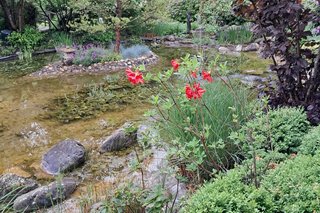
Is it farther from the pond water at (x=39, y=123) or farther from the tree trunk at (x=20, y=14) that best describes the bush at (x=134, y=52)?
the tree trunk at (x=20, y=14)

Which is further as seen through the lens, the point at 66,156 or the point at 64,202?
the point at 66,156

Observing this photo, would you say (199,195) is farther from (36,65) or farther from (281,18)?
(36,65)

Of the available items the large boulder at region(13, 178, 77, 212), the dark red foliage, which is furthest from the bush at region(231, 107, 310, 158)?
the large boulder at region(13, 178, 77, 212)

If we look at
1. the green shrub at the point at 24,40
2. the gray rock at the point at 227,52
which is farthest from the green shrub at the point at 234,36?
the green shrub at the point at 24,40

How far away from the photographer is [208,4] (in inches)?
433

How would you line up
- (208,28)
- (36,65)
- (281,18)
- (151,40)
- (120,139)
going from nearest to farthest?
(281,18)
(120,139)
(36,65)
(208,28)
(151,40)

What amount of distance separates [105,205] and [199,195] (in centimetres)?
69

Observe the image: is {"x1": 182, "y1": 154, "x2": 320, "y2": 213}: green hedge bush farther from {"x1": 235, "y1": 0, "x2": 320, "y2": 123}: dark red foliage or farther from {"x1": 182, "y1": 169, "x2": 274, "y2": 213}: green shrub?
{"x1": 235, "y1": 0, "x2": 320, "y2": 123}: dark red foliage

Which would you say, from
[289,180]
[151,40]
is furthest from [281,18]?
[151,40]

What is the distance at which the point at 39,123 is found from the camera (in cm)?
481

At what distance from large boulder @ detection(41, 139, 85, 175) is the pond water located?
0.10m

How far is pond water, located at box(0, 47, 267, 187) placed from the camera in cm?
388

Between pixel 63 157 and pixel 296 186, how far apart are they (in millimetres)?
2627

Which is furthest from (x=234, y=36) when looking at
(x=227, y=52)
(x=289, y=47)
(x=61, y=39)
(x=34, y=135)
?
(x=289, y=47)
